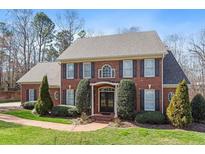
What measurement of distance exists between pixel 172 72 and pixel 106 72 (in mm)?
4677

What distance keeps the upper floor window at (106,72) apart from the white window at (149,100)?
9.13ft

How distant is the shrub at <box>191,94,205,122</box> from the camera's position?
17.5 meters

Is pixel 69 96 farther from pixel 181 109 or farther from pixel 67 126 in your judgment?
pixel 181 109

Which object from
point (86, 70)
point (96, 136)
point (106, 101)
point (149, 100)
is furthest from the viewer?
point (86, 70)

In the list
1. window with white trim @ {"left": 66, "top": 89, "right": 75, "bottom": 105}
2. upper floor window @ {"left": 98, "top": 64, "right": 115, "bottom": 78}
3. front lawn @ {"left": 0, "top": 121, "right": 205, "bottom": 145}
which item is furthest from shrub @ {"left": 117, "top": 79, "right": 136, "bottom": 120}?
window with white trim @ {"left": 66, "top": 89, "right": 75, "bottom": 105}

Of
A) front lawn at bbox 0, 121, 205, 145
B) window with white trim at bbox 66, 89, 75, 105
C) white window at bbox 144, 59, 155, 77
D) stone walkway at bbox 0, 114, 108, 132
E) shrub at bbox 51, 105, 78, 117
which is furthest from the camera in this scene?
window with white trim at bbox 66, 89, 75, 105

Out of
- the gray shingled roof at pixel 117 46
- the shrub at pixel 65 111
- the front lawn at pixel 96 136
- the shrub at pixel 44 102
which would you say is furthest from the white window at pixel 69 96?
the front lawn at pixel 96 136

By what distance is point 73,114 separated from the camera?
1958 cm

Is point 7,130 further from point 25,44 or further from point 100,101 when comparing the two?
point 25,44

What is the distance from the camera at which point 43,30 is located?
36.1 m

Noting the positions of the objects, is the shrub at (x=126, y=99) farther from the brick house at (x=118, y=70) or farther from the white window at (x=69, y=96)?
the white window at (x=69, y=96)

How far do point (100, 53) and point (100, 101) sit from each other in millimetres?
3564

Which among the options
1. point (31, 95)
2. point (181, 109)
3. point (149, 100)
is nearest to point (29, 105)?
point (31, 95)

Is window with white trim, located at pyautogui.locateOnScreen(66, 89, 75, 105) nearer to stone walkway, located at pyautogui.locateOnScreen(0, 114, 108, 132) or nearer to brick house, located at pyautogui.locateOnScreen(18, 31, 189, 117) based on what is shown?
brick house, located at pyautogui.locateOnScreen(18, 31, 189, 117)
